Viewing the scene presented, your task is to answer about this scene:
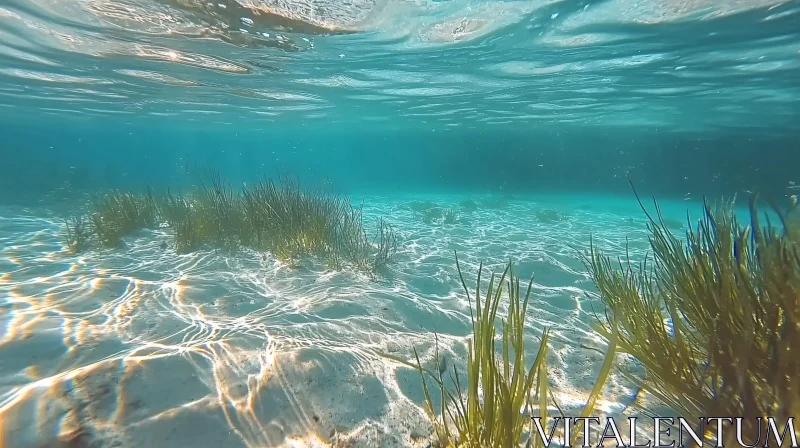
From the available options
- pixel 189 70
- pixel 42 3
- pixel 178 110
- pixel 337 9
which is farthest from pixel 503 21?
pixel 178 110

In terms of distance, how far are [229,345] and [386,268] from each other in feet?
14.8

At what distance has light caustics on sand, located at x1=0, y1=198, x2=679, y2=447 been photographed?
10.2 ft

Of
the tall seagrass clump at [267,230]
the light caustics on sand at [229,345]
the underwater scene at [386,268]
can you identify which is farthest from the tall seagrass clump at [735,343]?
the tall seagrass clump at [267,230]

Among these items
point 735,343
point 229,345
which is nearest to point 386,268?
point 229,345

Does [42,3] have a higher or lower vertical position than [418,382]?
higher

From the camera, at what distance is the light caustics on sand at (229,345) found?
3.11 meters

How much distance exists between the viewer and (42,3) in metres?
9.23

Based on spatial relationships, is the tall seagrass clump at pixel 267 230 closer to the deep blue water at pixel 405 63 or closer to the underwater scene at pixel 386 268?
the underwater scene at pixel 386 268

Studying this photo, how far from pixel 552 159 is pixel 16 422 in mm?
108184

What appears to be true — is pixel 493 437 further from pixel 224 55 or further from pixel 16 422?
pixel 224 55

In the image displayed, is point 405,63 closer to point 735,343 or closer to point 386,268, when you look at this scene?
point 386,268

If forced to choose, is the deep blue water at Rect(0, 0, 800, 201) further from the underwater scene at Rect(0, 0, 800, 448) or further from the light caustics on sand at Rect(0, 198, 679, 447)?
the light caustics on sand at Rect(0, 198, 679, 447)

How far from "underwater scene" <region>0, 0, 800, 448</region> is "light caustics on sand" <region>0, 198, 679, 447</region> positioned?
3cm

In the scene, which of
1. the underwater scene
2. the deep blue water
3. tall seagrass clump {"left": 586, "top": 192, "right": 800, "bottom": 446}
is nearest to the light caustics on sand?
the underwater scene
